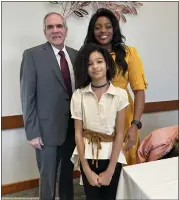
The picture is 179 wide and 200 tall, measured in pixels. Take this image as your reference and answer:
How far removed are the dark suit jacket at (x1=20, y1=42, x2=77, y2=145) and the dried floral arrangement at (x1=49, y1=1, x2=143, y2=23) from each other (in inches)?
25.0

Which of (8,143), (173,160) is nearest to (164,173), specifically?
(173,160)

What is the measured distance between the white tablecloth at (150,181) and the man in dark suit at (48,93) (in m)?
0.59

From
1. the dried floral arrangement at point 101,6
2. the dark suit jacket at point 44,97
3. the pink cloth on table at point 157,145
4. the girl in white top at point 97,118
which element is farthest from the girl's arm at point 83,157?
the dried floral arrangement at point 101,6

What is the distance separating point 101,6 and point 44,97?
1.05 meters

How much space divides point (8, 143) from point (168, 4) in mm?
1917

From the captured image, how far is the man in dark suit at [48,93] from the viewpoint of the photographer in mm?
1401

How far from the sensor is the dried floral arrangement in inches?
76.5

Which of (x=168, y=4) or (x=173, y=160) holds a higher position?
(x=168, y=4)

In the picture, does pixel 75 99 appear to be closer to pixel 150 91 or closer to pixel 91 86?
pixel 91 86

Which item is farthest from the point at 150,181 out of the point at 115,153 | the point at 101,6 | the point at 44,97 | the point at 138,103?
the point at 101,6

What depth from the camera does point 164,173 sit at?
0.98 meters

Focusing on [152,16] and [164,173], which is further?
[152,16]

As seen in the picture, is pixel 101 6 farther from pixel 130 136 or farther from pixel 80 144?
pixel 80 144

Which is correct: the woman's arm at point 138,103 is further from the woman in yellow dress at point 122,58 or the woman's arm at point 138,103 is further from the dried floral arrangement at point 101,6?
the dried floral arrangement at point 101,6
